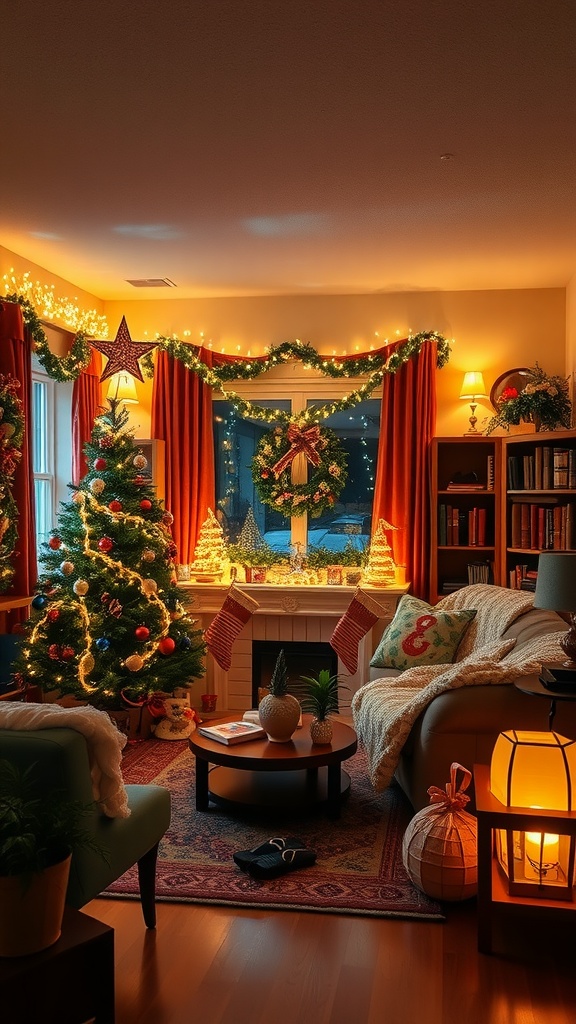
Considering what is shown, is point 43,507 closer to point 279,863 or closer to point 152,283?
point 152,283

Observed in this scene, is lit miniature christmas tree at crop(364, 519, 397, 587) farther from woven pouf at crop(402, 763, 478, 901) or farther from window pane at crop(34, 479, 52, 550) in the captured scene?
woven pouf at crop(402, 763, 478, 901)

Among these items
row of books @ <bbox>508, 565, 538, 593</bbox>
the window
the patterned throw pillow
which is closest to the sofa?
the patterned throw pillow

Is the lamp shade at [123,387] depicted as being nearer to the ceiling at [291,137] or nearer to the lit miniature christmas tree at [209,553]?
the ceiling at [291,137]

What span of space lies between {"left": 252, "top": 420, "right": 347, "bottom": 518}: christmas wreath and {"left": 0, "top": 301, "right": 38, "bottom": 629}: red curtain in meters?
1.77

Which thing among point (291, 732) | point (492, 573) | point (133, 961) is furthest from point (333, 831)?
point (492, 573)

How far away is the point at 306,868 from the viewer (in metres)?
3.41

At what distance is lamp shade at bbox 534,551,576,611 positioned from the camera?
305 centimetres

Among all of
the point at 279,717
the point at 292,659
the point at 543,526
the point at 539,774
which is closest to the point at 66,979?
the point at 539,774

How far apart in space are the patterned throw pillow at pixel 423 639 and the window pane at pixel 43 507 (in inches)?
101

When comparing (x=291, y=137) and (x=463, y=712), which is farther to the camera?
(x=291, y=137)

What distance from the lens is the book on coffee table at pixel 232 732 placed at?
12.8 feet

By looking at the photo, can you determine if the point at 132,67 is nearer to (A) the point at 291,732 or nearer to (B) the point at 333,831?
(A) the point at 291,732

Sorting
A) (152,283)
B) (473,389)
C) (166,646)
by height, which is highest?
(152,283)

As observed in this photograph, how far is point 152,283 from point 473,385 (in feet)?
7.75
